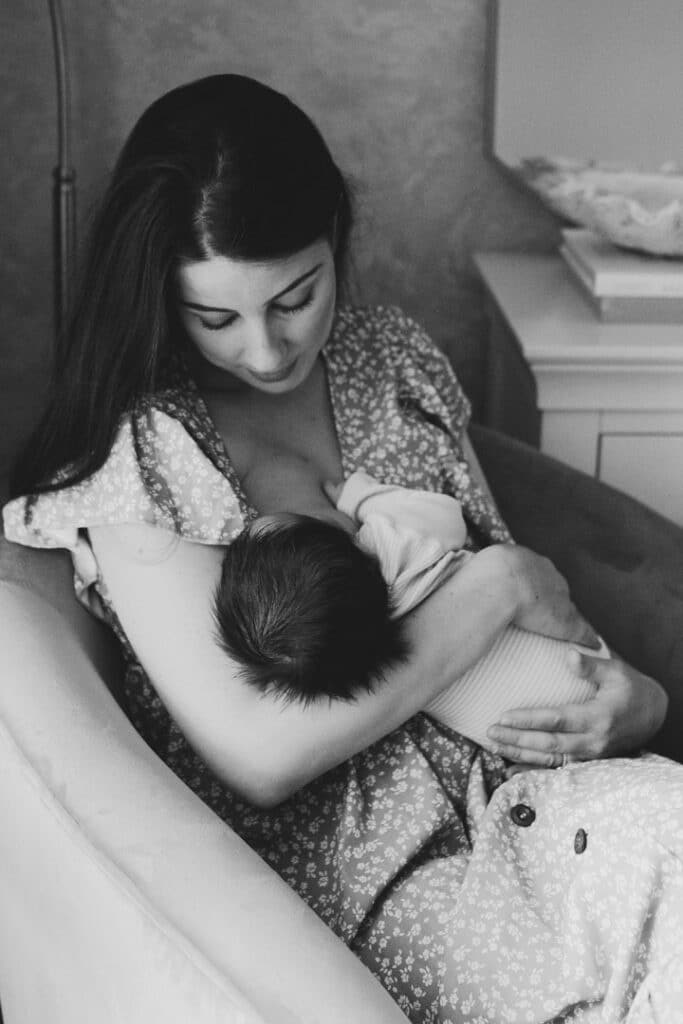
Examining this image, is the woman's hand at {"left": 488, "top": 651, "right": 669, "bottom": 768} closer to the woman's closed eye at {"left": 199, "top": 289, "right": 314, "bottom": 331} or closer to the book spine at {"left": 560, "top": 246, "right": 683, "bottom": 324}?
the woman's closed eye at {"left": 199, "top": 289, "right": 314, "bottom": 331}

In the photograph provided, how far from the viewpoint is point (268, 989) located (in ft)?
2.48

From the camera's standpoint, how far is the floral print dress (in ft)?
3.06

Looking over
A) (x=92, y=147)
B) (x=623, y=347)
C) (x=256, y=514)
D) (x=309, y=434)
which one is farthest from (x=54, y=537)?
(x=92, y=147)

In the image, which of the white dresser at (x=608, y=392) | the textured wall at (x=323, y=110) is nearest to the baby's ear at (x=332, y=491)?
the white dresser at (x=608, y=392)

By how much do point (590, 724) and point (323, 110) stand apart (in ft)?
3.64

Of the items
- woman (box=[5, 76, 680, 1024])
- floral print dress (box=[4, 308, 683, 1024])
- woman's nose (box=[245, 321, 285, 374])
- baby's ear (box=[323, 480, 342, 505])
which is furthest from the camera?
baby's ear (box=[323, 480, 342, 505])

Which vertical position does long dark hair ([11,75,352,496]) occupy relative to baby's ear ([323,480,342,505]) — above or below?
above

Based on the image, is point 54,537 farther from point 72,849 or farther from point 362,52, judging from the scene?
point 362,52

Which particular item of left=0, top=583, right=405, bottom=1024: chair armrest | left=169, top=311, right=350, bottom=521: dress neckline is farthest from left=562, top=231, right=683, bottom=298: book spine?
left=0, top=583, right=405, bottom=1024: chair armrest

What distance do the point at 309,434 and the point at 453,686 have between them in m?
0.34

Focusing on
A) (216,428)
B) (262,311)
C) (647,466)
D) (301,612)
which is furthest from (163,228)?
(647,466)

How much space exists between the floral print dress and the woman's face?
2.9 inches

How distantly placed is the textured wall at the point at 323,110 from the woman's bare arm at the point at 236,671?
3.03ft

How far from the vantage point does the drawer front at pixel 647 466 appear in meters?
1.63
